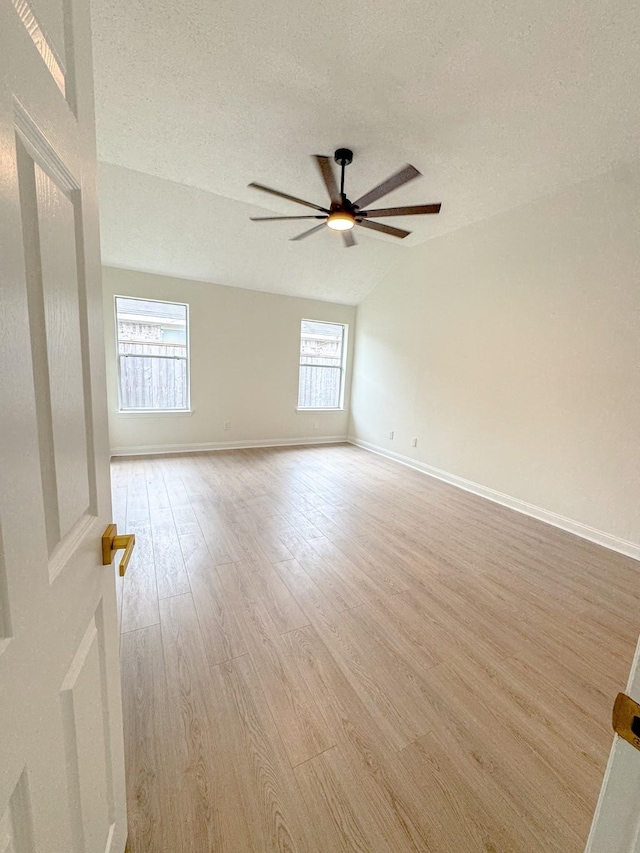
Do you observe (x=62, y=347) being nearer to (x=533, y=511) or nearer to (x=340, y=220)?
(x=340, y=220)

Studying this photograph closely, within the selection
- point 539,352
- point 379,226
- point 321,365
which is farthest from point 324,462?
point 379,226

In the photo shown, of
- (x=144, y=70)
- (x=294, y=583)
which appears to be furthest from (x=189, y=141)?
(x=294, y=583)

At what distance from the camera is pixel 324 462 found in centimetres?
491

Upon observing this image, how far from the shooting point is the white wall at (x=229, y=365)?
4.58 meters

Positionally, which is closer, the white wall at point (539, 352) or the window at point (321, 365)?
the white wall at point (539, 352)

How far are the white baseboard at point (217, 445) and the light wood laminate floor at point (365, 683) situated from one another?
2.15 metres

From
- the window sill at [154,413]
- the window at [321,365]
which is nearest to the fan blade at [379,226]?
the window at [321,365]

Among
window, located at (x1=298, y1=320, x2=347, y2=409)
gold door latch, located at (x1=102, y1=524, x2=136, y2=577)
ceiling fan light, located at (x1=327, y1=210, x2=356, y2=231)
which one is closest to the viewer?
gold door latch, located at (x1=102, y1=524, x2=136, y2=577)

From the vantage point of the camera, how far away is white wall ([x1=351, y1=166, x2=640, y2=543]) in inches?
106

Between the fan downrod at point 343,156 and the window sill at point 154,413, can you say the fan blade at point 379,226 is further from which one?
the window sill at point 154,413

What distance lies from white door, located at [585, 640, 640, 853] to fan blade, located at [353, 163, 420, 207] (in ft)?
7.98

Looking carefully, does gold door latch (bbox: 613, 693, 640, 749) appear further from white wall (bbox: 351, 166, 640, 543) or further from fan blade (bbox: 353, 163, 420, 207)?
white wall (bbox: 351, 166, 640, 543)

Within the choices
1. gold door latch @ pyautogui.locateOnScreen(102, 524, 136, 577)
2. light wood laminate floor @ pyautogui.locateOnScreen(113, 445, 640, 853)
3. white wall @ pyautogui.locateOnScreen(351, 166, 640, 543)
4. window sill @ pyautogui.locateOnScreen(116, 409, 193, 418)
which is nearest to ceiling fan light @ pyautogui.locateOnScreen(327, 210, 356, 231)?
white wall @ pyautogui.locateOnScreen(351, 166, 640, 543)

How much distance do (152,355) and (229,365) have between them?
106 cm
